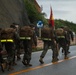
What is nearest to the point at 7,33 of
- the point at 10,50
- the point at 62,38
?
the point at 10,50

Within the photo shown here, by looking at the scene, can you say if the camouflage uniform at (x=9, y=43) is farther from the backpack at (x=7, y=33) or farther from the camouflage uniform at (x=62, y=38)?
the camouflage uniform at (x=62, y=38)

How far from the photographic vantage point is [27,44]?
17969 millimetres

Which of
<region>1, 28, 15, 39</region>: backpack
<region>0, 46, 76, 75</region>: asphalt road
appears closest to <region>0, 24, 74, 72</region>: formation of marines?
<region>1, 28, 15, 39</region>: backpack

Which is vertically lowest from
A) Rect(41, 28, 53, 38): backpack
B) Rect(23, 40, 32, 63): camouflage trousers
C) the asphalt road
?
the asphalt road

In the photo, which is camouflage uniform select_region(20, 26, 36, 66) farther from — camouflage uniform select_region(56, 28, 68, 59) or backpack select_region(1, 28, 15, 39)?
camouflage uniform select_region(56, 28, 68, 59)

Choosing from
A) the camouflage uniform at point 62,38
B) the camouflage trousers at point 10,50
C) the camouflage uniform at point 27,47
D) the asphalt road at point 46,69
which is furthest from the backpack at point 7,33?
the camouflage uniform at point 62,38

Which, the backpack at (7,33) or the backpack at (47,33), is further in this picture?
the backpack at (47,33)

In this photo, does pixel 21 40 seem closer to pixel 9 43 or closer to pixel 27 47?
pixel 27 47

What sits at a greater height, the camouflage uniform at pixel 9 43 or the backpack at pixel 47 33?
the backpack at pixel 47 33

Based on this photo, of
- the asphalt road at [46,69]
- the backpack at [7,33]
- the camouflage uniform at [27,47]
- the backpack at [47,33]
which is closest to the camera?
the asphalt road at [46,69]

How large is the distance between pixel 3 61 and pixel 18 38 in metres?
1.15

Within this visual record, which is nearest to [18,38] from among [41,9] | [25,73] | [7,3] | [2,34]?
[2,34]

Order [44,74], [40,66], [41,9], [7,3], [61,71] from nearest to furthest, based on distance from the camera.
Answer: [44,74]
[61,71]
[40,66]
[7,3]
[41,9]

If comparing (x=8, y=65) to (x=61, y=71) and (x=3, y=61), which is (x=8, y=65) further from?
(x=61, y=71)
